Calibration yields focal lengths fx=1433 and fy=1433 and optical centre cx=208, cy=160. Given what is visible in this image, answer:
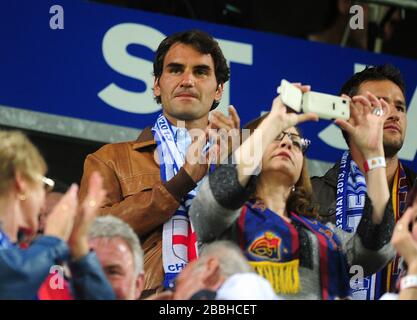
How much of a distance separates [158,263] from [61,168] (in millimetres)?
1754

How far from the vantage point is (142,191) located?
20.4 feet

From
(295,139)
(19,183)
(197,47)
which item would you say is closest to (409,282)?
(295,139)

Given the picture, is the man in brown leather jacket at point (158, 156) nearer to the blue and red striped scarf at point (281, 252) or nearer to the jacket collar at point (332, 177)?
the blue and red striped scarf at point (281, 252)

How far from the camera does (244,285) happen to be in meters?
5.12

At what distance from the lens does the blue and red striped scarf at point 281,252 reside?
5.52 meters

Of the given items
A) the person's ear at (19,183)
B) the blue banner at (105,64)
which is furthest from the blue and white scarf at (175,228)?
the blue banner at (105,64)

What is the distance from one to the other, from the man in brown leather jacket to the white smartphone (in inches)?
11.9

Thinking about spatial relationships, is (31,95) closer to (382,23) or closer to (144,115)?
(144,115)

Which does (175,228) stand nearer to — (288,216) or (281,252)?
(288,216)

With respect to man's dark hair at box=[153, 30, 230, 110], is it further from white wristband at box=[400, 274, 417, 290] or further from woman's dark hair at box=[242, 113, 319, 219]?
white wristband at box=[400, 274, 417, 290]

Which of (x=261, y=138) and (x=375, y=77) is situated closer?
(x=261, y=138)

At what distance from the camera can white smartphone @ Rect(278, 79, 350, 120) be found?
5.59 metres

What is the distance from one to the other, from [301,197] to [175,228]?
578 millimetres
